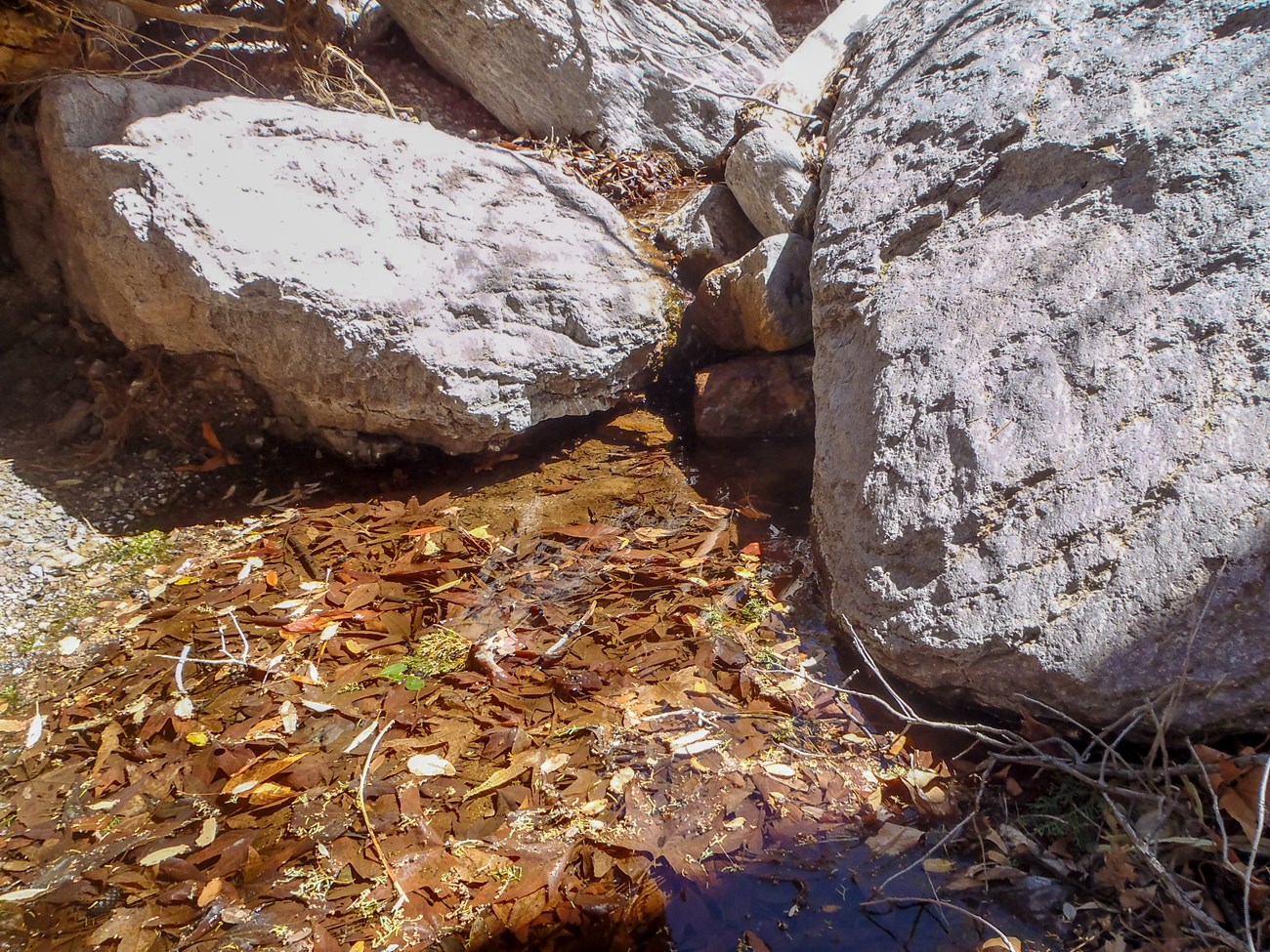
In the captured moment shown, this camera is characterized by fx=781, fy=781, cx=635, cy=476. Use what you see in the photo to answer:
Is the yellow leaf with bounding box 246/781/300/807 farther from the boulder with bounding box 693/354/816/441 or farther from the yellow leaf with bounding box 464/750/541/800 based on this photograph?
the boulder with bounding box 693/354/816/441

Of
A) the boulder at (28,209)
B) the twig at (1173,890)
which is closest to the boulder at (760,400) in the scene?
the twig at (1173,890)

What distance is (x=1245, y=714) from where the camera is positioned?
6.05 feet

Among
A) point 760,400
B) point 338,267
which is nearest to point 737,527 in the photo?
point 760,400

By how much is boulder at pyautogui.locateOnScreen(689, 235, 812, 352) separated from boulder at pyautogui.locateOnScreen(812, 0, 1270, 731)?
52 cm

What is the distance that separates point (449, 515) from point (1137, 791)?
2524 mm

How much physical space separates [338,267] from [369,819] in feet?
7.09

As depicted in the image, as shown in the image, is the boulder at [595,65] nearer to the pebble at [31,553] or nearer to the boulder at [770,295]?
the boulder at [770,295]

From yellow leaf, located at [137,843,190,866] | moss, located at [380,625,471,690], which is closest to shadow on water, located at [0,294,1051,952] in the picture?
moss, located at [380,625,471,690]

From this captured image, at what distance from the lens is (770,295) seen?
3637 mm

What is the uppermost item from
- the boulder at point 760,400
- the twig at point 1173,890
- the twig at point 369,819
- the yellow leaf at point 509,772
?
the boulder at point 760,400

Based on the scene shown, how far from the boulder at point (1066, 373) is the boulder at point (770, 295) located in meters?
0.52

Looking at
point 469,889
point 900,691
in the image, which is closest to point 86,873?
point 469,889

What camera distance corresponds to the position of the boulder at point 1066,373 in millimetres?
1947

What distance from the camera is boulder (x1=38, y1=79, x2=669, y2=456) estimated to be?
3066 millimetres
